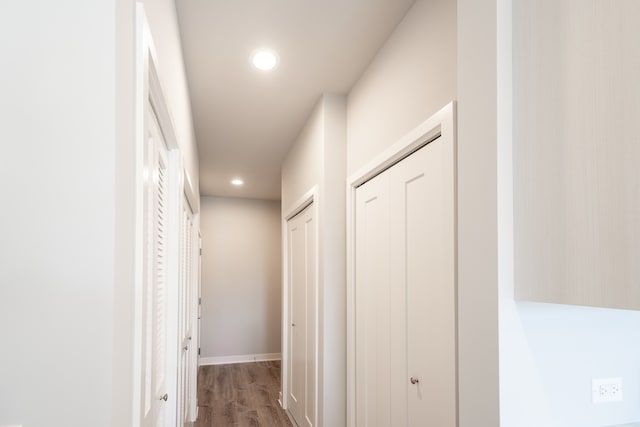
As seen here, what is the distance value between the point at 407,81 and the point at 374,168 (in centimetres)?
50

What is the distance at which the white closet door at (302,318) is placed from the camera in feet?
10.3

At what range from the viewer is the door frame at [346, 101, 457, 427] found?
1.52 meters

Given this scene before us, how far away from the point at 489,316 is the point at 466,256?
19cm

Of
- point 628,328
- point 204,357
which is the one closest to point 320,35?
point 628,328

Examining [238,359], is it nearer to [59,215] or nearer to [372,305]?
[372,305]

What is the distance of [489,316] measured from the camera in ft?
3.69

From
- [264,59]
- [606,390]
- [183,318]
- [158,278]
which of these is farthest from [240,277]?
[606,390]

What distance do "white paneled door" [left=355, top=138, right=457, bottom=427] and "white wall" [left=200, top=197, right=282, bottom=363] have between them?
4.39 m

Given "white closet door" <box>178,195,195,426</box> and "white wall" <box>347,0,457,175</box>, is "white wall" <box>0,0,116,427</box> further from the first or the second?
"white closet door" <box>178,195,195,426</box>

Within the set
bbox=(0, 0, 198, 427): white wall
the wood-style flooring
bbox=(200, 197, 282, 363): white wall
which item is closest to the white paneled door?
bbox=(0, 0, 198, 427): white wall

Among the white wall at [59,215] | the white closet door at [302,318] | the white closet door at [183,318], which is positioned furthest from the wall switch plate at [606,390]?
the white closet door at [302,318]

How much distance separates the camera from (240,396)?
4.84m

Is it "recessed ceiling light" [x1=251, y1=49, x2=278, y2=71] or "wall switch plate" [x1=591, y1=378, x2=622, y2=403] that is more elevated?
"recessed ceiling light" [x1=251, y1=49, x2=278, y2=71]

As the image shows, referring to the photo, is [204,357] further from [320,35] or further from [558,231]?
[558,231]
